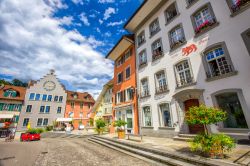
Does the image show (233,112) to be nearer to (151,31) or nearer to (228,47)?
(228,47)

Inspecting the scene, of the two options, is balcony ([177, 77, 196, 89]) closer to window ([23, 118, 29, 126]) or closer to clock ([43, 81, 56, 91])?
window ([23, 118, 29, 126])

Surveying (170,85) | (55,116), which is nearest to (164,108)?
(170,85)

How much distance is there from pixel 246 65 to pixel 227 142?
4884mm

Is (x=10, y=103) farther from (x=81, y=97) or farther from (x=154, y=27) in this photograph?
(x=154, y=27)

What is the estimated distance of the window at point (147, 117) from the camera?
1370 cm

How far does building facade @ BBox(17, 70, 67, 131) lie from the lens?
1236 inches

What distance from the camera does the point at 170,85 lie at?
38.0 feet

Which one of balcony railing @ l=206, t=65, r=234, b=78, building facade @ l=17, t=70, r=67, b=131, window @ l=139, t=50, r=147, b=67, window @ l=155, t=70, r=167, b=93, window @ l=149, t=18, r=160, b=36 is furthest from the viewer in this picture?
building facade @ l=17, t=70, r=67, b=131

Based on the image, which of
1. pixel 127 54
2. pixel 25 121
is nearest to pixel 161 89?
pixel 127 54

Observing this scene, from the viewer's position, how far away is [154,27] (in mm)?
15234

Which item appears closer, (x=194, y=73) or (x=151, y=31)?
(x=194, y=73)

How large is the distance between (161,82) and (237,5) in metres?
7.71

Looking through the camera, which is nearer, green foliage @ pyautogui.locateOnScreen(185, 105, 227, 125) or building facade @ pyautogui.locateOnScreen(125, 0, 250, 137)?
green foliage @ pyautogui.locateOnScreen(185, 105, 227, 125)

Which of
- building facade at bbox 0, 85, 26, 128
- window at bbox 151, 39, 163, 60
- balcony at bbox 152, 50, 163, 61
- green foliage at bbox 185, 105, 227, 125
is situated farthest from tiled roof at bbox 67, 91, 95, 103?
green foliage at bbox 185, 105, 227, 125
